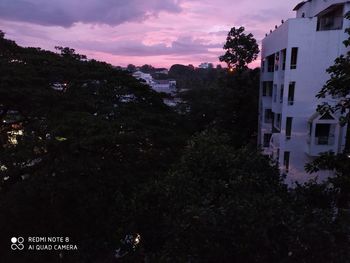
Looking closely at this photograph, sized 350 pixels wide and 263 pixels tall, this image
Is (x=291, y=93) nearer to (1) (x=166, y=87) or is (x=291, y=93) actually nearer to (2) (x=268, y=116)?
(2) (x=268, y=116)

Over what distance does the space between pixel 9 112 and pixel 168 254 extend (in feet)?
32.8

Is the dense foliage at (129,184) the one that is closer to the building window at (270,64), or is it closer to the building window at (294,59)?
the building window at (294,59)

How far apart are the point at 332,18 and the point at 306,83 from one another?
4.01m

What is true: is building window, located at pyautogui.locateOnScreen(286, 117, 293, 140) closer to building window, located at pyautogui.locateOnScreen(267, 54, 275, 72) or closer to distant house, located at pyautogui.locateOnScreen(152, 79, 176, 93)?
building window, located at pyautogui.locateOnScreen(267, 54, 275, 72)

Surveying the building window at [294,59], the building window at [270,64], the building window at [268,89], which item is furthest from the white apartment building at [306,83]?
the building window at [268,89]

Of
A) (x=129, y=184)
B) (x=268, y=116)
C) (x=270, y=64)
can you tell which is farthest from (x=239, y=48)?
(x=129, y=184)

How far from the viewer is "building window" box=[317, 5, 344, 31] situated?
14959mm

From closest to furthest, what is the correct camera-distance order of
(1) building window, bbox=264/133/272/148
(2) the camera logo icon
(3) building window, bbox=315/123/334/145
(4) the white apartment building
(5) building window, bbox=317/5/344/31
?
(2) the camera logo icon < (4) the white apartment building < (5) building window, bbox=317/5/344/31 < (3) building window, bbox=315/123/334/145 < (1) building window, bbox=264/133/272/148

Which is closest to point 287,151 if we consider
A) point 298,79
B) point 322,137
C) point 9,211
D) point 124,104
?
point 322,137

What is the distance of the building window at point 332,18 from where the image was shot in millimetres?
14959

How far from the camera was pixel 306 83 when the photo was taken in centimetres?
1522

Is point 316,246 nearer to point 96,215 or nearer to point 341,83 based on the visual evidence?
point 341,83

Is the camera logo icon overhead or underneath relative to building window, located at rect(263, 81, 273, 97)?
underneath

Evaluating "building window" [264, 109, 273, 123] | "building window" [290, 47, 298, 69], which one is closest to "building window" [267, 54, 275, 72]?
"building window" [264, 109, 273, 123]
